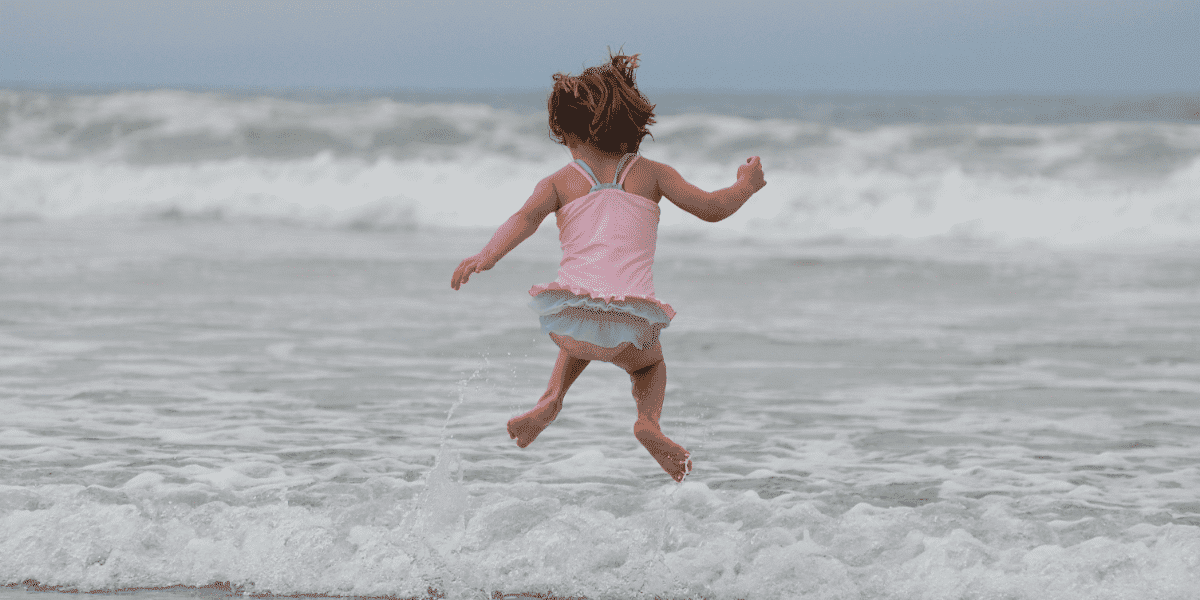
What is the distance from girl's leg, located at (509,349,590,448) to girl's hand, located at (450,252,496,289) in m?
0.44

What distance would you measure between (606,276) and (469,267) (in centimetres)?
40

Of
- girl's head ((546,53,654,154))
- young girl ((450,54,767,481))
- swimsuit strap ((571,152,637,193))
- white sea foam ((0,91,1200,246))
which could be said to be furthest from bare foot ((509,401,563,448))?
white sea foam ((0,91,1200,246))

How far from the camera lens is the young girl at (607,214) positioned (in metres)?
3.32

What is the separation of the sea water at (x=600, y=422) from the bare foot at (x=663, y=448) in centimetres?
31

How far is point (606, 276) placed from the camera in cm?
336

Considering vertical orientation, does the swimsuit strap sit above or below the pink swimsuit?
above

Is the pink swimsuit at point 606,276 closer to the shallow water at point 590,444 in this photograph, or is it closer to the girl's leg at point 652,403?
the girl's leg at point 652,403

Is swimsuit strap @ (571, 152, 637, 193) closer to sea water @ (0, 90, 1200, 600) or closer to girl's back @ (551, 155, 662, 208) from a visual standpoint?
girl's back @ (551, 155, 662, 208)

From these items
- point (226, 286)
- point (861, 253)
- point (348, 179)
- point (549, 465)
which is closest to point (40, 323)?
point (226, 286)

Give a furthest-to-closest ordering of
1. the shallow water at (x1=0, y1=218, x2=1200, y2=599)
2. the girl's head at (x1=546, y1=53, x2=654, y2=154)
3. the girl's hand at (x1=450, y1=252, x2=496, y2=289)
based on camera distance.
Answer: the shallow water at (x1=0, y1=218, x2=1200, y2=599), the girl's head at (x1=546, y1=53, x2=654, y2=154), the girl's hand at (x1=450, y1=252, x2=496, y2=289)

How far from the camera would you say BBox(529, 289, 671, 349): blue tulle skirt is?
→ 3318 millimetres

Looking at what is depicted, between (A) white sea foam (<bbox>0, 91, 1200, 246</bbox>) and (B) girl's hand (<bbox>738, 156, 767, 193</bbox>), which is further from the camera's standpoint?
(A) white sea foam (<bbox>0, 91, 1200, 246</bbox>)

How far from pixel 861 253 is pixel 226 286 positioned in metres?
6.88

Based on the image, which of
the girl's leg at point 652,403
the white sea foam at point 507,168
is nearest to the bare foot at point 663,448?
the girl's leg at point 652,403
